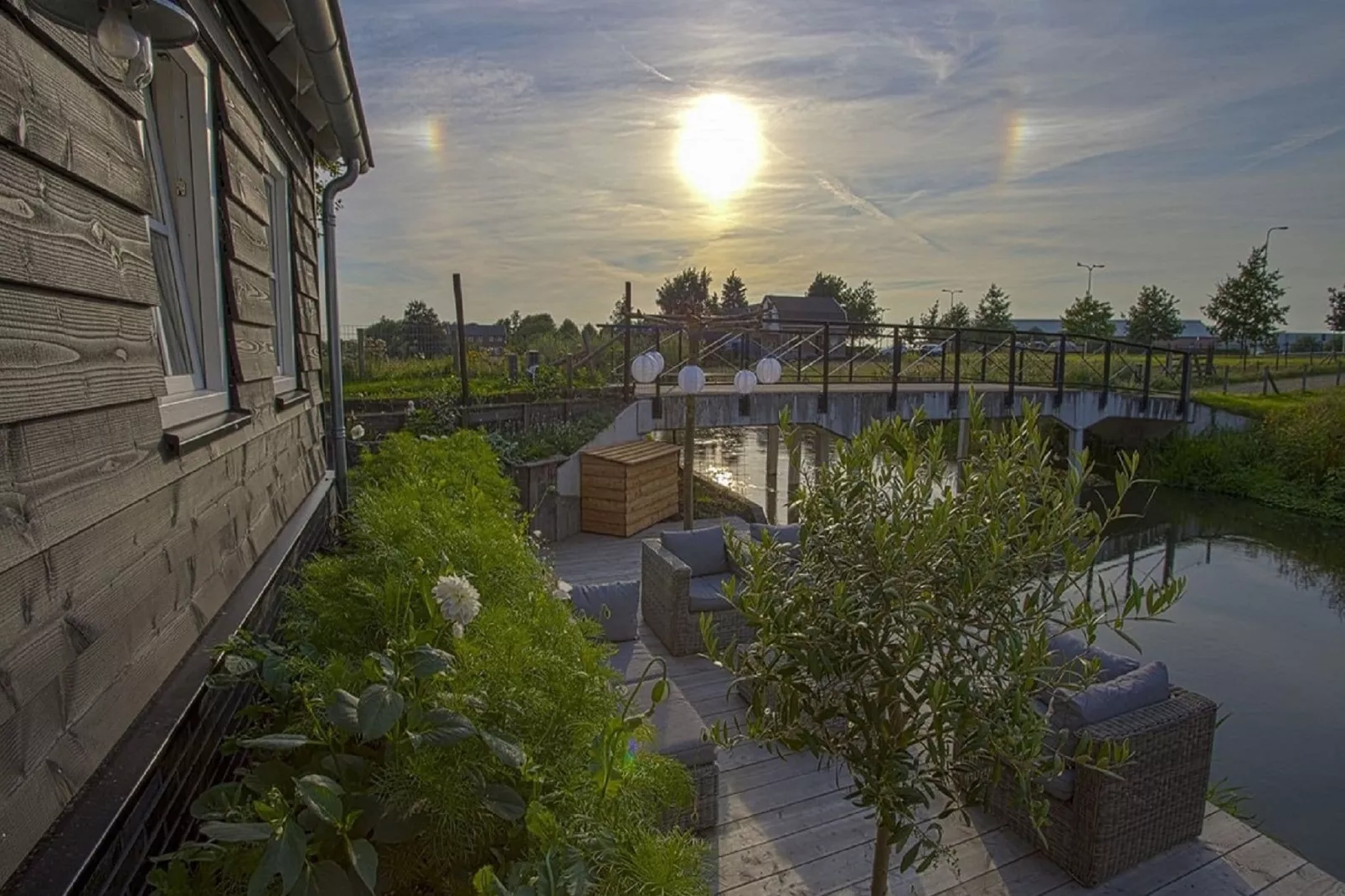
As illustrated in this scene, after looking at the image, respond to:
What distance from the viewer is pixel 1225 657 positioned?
6.51 metres

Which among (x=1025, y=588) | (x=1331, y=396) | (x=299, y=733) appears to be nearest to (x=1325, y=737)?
(x=1025, y=588)

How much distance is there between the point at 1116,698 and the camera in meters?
Result: 3.02

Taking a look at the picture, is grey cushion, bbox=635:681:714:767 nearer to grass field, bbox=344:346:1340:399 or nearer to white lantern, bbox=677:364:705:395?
grass field, bbox=344:346:1340:399

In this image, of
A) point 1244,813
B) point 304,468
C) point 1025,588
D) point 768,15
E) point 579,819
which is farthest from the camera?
point 768,15

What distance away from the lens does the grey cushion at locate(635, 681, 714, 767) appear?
2891 millimetres

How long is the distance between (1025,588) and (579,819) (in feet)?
4.16

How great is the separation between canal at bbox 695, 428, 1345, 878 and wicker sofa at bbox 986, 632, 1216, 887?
1378 mm

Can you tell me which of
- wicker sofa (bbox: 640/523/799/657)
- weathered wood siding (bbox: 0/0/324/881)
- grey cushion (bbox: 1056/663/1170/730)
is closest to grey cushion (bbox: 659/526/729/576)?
wicker sofa (bbox: 640/523/799/657)

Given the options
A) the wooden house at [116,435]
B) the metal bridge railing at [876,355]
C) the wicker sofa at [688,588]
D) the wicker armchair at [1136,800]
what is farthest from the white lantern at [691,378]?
the wooden house at [116,435]

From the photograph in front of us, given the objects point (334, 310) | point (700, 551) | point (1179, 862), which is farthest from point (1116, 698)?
point (334, 310)

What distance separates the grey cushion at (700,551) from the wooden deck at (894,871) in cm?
182

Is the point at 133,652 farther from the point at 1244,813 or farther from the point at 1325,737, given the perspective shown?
the point at 1325,737

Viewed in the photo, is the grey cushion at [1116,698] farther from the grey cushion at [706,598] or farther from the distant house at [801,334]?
the distant house at [801,334]

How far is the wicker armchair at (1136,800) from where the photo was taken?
112 inches
